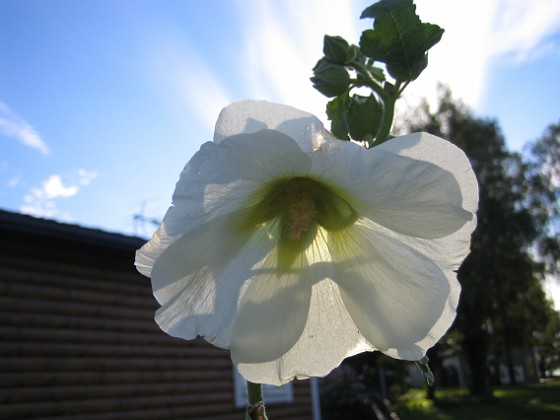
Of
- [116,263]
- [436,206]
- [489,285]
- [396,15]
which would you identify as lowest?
[436,206]

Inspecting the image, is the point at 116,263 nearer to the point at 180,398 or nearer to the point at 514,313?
the point at 180,398

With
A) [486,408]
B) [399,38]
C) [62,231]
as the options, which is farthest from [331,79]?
[486,408]

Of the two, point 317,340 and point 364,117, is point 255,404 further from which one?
point 364,117

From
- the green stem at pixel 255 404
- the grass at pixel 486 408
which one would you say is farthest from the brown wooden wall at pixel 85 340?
the grass at pixel 486 408

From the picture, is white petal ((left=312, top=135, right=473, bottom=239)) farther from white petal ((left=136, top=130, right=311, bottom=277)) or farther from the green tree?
the green tree

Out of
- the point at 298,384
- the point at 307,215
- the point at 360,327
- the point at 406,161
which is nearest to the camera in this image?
the point at 406,161

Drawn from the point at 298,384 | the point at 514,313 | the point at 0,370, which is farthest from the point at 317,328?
the point at 514,313

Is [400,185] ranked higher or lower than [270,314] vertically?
higher
